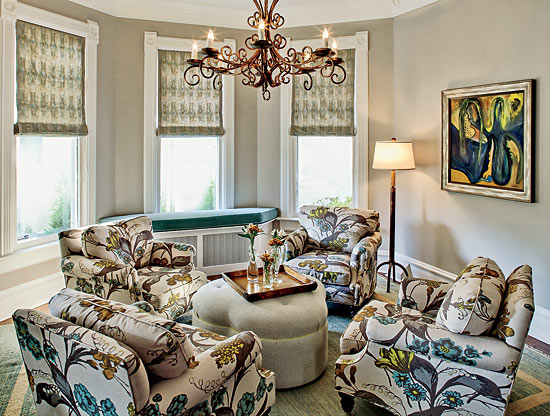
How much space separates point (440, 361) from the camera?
2.09m

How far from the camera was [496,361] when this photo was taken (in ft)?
6.52

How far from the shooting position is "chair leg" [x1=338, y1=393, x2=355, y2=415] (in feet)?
7.96

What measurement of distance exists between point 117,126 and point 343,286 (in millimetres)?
3054

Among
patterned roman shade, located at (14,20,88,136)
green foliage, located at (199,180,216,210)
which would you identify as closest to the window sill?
patterned roman shade, located at (14,20,88,136)

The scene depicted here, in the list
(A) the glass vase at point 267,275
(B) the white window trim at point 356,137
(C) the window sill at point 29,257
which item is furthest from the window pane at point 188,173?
(A) the glass vase at point 267,275

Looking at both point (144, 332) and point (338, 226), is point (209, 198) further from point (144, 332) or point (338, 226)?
point (144, 332)

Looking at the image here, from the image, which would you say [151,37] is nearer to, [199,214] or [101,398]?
[199,214]

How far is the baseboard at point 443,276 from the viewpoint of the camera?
3.44 m

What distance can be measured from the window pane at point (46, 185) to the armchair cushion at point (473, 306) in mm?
3727

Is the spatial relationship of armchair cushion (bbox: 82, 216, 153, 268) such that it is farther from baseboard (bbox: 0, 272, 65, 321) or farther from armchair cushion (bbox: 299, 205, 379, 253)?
armchair cushion (bbox: 299, 205, 379, 253)

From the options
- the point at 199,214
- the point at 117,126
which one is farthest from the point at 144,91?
the point at 199,214

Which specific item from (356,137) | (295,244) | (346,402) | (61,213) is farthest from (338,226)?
(61,213)

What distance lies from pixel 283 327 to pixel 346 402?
547mm

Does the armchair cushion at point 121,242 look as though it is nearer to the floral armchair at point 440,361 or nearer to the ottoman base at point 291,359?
the ottoman base at point 291,359
